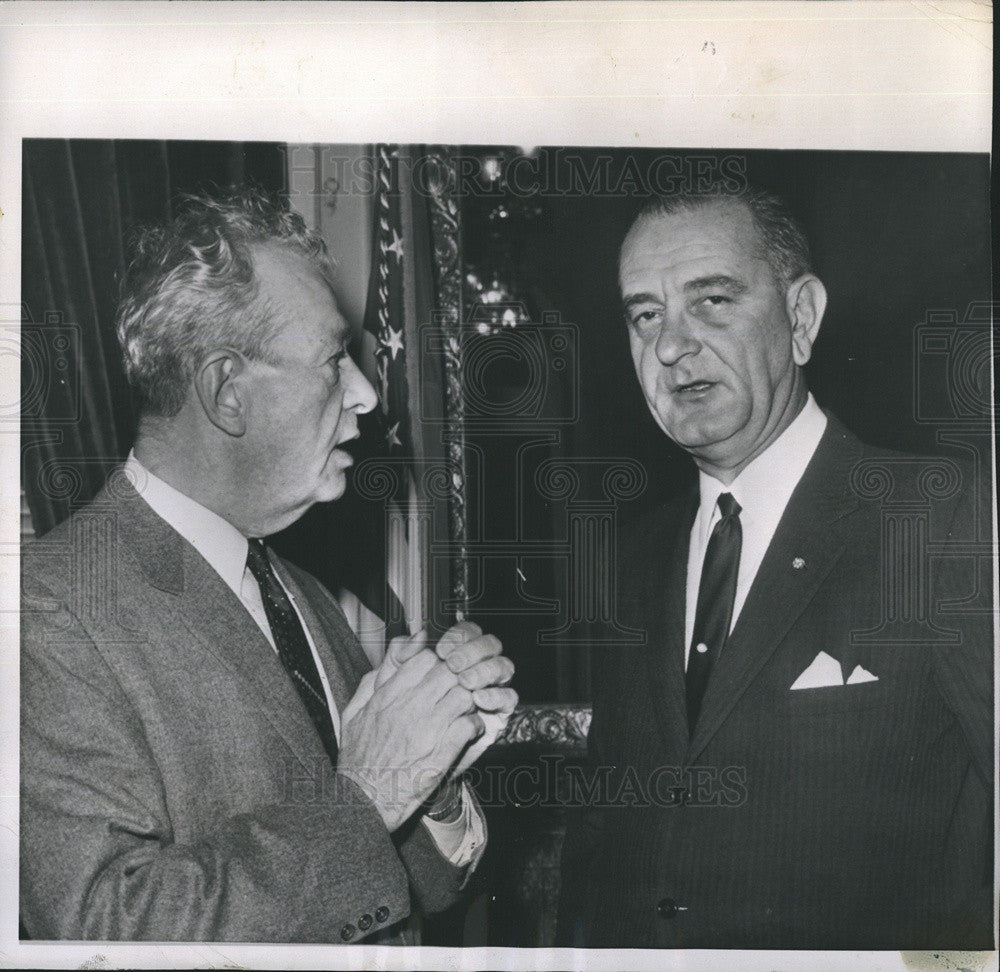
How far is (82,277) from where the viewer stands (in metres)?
2.36

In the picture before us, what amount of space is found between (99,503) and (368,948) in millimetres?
1078

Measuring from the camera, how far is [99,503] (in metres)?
2.32

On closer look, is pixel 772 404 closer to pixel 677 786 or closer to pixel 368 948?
pixel 677 786

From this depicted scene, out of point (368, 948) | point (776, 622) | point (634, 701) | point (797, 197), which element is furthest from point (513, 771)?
point (797, 197)

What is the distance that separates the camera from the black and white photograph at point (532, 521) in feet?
7.54

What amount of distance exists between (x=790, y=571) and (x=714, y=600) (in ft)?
0.55

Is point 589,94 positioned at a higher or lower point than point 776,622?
higher

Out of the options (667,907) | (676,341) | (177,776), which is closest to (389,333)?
(676,341)

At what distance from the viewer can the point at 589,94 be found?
2.39m

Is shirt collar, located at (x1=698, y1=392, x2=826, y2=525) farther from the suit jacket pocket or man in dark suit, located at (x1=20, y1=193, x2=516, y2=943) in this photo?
man in dark suit, located at (x1=20, y1=193, x2=516, y2=943)

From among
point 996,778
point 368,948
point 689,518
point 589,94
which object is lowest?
→ point 368,948

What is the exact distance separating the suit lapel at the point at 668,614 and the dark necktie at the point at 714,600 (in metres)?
0.03
